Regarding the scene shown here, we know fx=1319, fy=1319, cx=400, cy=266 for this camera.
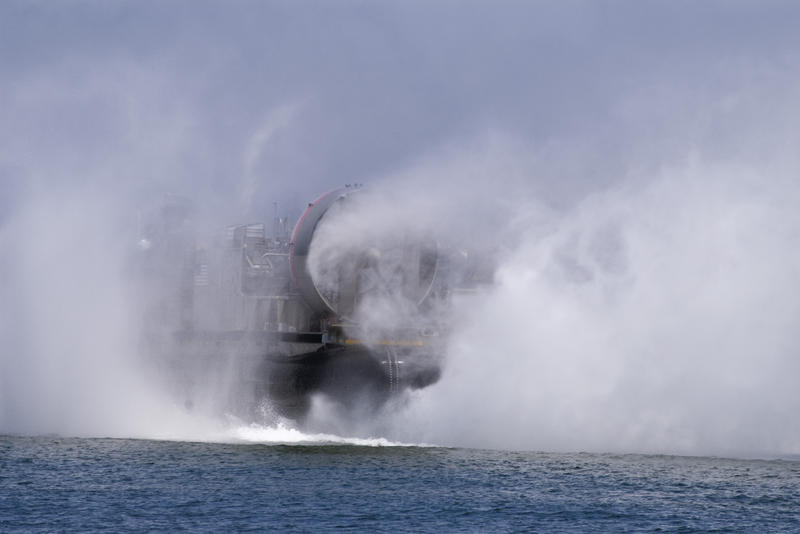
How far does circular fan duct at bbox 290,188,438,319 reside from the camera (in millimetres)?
56938

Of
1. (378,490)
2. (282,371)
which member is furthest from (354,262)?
(378,490)

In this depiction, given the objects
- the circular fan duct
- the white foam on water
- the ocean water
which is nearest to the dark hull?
the white foam on water

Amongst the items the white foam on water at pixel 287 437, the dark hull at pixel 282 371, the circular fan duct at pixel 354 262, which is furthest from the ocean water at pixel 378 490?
the circular fan duct at pixel 354 262

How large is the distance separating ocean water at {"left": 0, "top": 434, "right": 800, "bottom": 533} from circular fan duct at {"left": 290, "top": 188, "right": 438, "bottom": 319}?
8767mm

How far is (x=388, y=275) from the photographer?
5741 centimetres

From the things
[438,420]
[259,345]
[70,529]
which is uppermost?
[259,345]

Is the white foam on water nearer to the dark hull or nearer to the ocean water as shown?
the dark hull

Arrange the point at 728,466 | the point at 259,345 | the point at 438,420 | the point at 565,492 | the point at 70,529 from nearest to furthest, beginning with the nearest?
the point at 70,529 < the point at 565,492 < the point at 728,466 < the point at 438,420 < the point at 259,345

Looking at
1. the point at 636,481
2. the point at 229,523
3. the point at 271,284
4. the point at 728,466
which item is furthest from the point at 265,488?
the point at 271,284

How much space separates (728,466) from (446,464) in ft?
31.2

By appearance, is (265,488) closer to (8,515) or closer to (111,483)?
(111,483)

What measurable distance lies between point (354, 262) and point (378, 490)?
17.9 meters

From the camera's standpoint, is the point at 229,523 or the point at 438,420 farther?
the point at 438,420

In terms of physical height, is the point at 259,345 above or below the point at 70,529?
above
